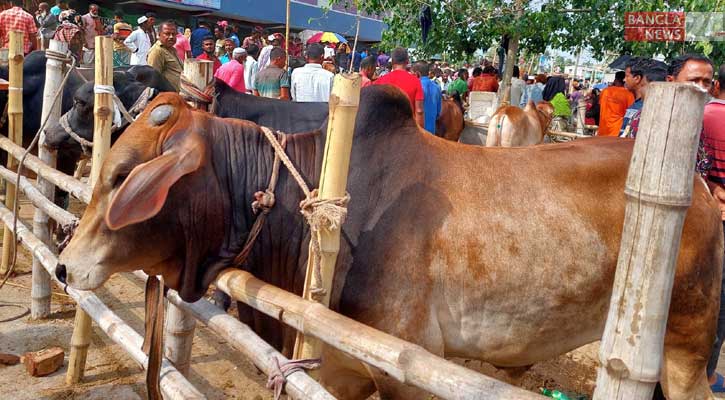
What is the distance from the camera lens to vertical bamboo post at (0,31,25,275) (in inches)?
193

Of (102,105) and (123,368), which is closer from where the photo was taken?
(102,105)

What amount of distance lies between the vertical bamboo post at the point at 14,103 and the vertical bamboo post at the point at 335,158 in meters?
3.81

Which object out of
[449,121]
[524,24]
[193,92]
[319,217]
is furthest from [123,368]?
[524,24]

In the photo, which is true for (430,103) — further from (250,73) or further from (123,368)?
(123,368)

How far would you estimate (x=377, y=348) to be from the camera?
169 cm

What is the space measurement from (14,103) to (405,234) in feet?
13.6

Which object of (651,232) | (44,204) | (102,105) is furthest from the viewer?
(44,204)

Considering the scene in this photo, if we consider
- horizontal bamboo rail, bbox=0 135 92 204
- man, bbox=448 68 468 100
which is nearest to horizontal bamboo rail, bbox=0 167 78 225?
horizontal bamboo rail, bbox=0 135 92 204

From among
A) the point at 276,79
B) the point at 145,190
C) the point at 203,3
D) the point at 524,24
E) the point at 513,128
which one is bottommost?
the point at 513,128

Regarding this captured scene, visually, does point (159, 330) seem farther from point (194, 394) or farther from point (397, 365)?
point (397, 365)

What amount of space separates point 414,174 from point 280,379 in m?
0.95

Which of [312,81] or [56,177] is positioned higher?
[312,81]

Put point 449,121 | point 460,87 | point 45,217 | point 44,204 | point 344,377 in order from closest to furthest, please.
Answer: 1. point 344,377
2. point 44,204
3. point 45,217
4. point 449,121
5. point 460,87

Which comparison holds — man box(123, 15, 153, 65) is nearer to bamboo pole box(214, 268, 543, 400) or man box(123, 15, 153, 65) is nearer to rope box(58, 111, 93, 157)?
rope box(58, 111, 93, 157)
